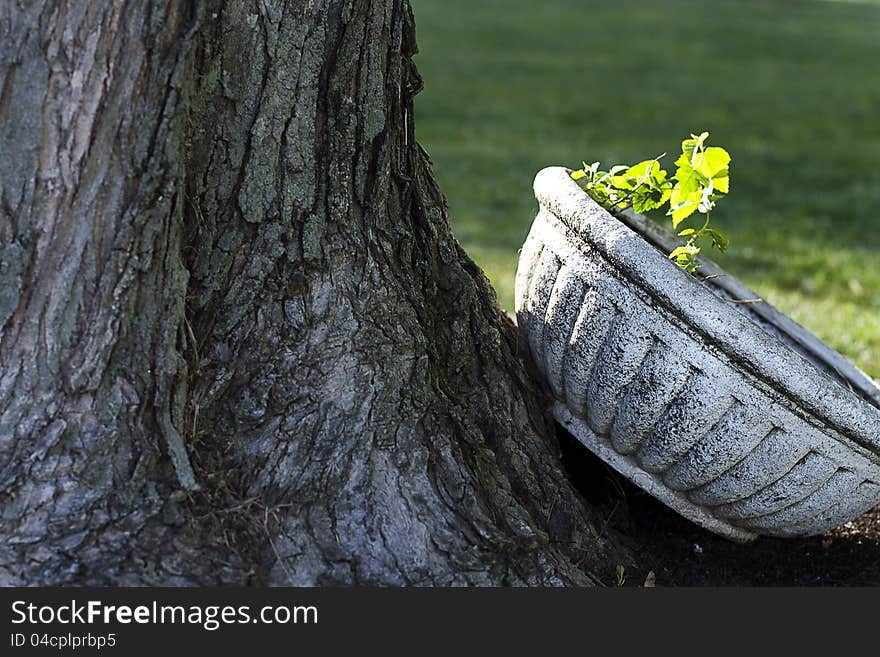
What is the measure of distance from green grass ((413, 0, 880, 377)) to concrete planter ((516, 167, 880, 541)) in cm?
195

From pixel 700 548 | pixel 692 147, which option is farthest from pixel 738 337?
pixel 700 548

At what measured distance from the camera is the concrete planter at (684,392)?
8.13 ft

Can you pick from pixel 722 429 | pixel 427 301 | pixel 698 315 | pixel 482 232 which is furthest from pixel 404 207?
pixel 482 232

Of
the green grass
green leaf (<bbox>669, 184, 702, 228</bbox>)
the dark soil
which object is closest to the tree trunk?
the dark soil

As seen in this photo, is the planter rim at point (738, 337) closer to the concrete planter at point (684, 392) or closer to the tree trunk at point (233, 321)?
the concrete planter at point (684, 392)

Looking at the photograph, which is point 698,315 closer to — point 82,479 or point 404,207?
point 404,207

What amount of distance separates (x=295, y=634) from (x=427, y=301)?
0.85m

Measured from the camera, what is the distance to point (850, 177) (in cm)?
771

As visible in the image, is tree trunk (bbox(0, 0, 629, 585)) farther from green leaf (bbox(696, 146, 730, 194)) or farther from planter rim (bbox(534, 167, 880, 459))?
green leaf (bbox(696, 146, 730, 194))

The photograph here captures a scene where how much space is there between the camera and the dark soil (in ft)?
9.36

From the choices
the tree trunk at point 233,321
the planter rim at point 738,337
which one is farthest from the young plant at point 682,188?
the tree trunk at point 233,321

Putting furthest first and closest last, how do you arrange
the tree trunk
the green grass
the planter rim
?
the green grass
the planter rim
the tree trunk

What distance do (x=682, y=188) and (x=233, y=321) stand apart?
113cm

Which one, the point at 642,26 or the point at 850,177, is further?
the point at 642,26
